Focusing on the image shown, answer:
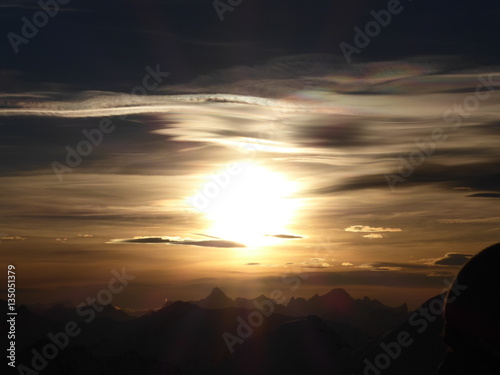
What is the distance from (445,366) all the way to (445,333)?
1.56 m

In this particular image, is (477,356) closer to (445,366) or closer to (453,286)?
(445,366)

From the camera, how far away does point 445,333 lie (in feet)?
105

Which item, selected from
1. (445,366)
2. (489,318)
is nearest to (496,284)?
(489,318)

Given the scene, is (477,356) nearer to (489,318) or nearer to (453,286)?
(489,318)

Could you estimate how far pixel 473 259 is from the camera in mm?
32625

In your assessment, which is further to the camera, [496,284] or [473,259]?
[473,259]

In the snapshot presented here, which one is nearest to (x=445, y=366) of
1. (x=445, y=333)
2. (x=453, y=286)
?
(x=445, y=333)

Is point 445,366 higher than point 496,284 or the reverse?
the reverse

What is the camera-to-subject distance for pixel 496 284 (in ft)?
98.9

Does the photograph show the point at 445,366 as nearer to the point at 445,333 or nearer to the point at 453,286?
the point at 445,333

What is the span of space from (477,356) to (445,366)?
2145mm

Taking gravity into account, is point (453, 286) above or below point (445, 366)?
above

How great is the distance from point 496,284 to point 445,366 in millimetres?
4346

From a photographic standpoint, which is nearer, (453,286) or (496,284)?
(496,284)
